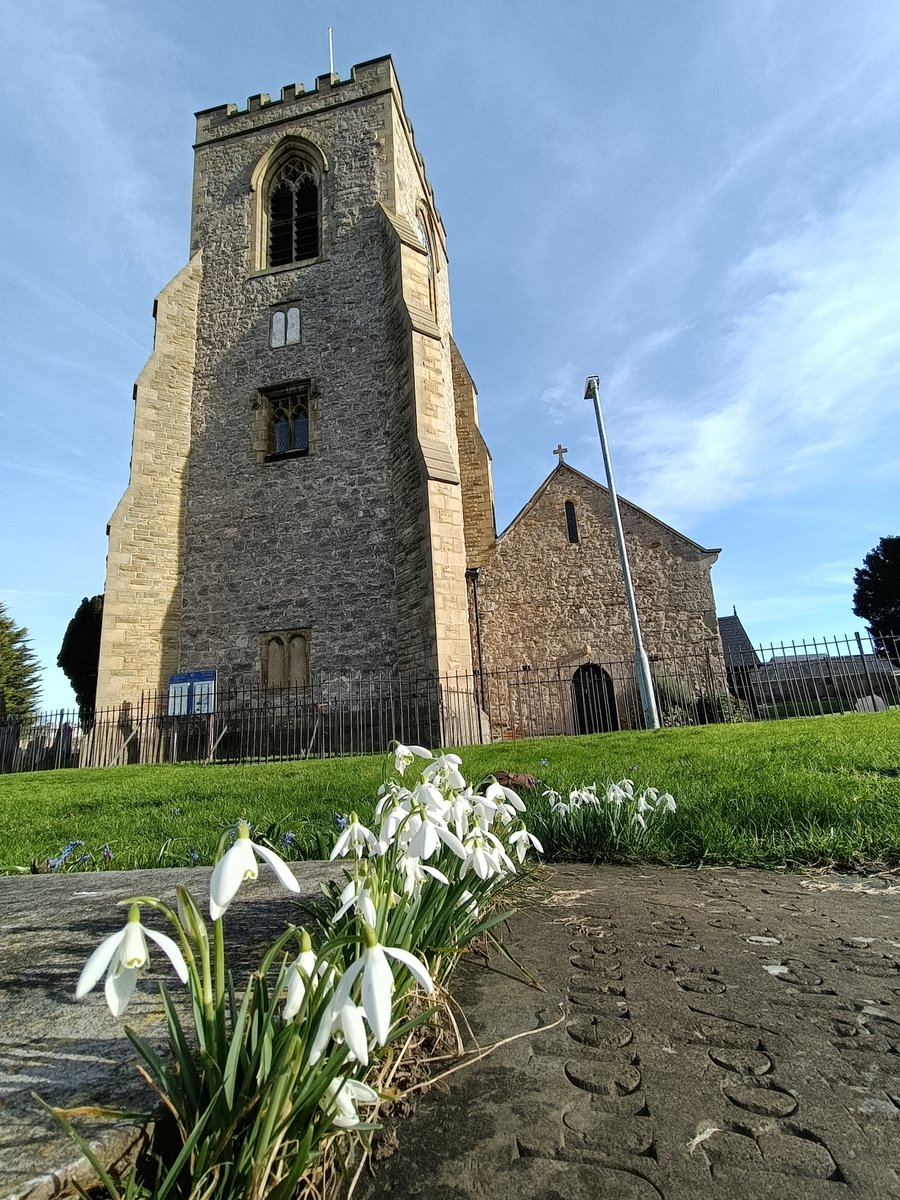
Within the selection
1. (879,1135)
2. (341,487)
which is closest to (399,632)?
(341,487)

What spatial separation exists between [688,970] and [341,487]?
47.8 feet

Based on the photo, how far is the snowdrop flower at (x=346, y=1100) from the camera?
104 centimetres

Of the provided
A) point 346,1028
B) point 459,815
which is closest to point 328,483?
point 459,815

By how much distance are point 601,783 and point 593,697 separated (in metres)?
14.3

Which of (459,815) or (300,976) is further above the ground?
(459,815)

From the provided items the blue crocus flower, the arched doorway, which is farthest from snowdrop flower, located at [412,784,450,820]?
the arched doorway

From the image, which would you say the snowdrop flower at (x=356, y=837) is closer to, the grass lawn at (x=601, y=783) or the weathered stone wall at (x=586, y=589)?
the grass lawn at (x=601, y=783)

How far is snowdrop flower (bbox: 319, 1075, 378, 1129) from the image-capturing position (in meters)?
1.04

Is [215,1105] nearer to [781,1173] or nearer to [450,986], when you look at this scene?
[781,1173]

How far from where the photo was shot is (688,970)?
6.28 ft

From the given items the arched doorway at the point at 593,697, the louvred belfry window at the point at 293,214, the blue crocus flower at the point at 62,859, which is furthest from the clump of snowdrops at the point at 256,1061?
the louvred belfry window at the point at 293,214

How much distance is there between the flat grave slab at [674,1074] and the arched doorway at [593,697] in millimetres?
16349

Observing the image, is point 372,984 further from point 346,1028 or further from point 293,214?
point 293,214

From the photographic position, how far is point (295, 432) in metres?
16.7
